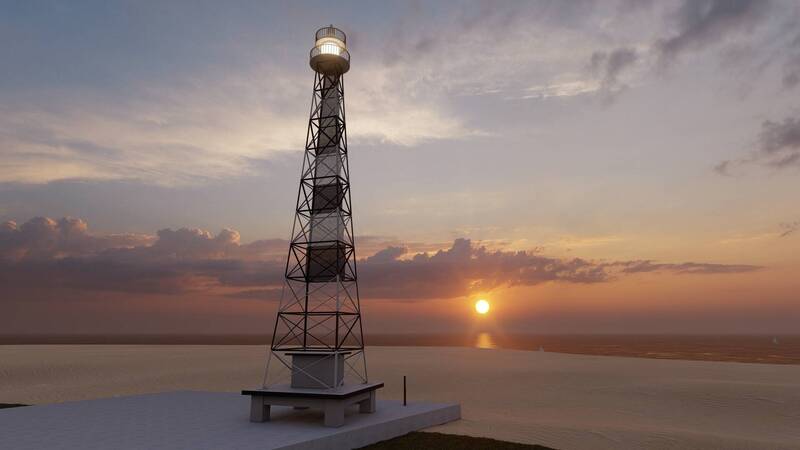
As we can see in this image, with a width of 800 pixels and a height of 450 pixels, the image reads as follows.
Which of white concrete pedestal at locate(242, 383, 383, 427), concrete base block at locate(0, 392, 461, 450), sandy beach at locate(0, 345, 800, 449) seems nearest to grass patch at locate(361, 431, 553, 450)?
concrete base block at locate(0, 392, 461, 450)

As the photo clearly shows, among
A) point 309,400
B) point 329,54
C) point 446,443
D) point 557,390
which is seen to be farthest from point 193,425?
point 557,390

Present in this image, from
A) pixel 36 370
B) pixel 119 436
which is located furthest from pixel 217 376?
pixel 119 436

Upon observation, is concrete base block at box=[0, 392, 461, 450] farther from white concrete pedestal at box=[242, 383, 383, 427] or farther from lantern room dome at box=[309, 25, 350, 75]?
lantern room dome at box=[309, 25, 350, 75]

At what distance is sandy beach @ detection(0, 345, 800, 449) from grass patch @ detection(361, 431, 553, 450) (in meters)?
1.86

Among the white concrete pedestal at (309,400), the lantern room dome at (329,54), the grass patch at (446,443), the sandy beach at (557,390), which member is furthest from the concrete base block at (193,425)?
the lantern room dome at (329,54)

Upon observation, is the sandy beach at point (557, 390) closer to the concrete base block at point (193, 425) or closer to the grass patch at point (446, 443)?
the grass patch at point (446, 443)

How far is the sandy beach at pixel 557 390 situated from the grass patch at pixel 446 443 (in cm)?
186

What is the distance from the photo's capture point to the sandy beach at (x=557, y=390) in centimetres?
2634

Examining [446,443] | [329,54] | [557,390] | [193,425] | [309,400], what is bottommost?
[557,390]

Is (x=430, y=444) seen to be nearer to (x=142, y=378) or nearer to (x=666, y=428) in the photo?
(x=666, y=428)

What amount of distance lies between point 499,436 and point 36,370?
50916 millimetres

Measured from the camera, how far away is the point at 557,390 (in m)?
42.2

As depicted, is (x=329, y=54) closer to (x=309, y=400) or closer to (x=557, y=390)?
(x=309, y=400)

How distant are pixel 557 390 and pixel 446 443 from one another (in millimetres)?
22406
